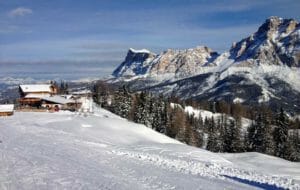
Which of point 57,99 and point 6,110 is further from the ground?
point 57,99

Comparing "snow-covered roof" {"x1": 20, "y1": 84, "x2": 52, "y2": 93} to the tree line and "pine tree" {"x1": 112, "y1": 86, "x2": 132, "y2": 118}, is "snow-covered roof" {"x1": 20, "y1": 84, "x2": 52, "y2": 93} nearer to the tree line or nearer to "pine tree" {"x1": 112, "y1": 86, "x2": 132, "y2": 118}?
the tree line

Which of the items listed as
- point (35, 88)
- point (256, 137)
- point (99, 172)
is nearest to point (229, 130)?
point (256, 137)

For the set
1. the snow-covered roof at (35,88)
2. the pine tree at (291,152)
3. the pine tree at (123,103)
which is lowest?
the pine tree at (291,152)

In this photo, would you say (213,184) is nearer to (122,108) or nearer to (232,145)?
(232,145)

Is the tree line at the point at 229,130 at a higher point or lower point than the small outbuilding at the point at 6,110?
lower

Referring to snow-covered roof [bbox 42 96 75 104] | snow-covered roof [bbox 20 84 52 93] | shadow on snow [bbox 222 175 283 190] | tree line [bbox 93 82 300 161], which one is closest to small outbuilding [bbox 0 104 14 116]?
snow-covered roof [bbox 42 96 75 104]

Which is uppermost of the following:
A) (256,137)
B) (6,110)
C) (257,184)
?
(257,184)

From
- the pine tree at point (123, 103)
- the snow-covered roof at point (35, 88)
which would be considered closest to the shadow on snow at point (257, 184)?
the pine tree at point (123, 103)

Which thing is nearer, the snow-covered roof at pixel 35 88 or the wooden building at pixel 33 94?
the wooden building at pixel 33 94

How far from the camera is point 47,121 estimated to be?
91438 millimetres

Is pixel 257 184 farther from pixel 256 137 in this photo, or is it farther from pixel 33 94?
pixel 33 94

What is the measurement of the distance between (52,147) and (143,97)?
276ft

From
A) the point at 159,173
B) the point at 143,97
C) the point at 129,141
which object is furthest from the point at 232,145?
the point at 159,173

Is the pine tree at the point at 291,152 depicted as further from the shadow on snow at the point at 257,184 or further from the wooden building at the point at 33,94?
the wooden building at the point at 33,94
